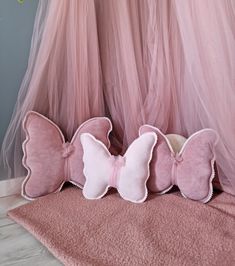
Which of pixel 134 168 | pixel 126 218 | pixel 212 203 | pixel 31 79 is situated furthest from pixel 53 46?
pixel 212 203

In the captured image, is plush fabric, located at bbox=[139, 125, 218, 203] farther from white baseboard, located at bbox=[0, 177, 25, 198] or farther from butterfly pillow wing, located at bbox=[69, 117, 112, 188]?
white baseboard, located at bbox=[0, 177, 25, 198]

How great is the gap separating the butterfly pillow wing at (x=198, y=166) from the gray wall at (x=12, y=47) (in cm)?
75

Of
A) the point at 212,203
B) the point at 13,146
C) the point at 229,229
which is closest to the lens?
the point at 229,229

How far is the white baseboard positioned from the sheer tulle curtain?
34mm

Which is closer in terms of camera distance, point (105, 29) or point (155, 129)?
point (155, 129)

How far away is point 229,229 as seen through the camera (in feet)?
2.97

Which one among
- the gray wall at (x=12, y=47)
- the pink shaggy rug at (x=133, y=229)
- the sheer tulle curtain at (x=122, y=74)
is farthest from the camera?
the gray wall at (x=12, y=47)

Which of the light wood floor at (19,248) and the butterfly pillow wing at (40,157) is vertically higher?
the butterfly pillow wing at (40,157)

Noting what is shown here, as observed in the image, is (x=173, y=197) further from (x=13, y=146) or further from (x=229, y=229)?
(x=13, y=146)

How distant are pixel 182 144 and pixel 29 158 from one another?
63 cm

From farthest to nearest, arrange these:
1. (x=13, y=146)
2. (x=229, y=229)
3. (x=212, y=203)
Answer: (x=13, y=146) < (x=212, y=203) < (x=229, y=229)

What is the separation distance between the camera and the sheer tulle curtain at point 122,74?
1.01m

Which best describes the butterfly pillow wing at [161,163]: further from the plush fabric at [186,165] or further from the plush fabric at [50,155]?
the plush fabric at [50,155]

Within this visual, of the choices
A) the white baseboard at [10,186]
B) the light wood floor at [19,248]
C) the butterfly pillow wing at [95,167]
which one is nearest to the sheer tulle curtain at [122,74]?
the white baseboard at [10,186]
